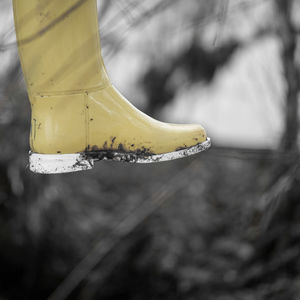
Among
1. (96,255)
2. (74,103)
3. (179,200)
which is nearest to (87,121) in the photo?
(74,103)

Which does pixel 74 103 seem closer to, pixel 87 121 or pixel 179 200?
pixel 87 121

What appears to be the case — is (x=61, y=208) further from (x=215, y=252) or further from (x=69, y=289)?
(x=215, y=252)

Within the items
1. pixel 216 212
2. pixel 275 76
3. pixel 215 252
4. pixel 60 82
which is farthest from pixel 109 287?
pixel 60 82

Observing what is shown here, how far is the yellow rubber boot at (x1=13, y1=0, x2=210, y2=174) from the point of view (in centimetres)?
105

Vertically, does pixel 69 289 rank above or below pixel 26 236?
below

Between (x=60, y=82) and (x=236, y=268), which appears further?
(x=236, y=268)

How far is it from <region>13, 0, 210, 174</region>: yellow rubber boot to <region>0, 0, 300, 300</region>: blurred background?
2.10ft

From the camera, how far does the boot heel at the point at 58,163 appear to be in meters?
1.10

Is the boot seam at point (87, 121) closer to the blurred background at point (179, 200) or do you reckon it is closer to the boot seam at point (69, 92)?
the boot seam at point (69, 92)

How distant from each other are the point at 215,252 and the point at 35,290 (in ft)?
3.13

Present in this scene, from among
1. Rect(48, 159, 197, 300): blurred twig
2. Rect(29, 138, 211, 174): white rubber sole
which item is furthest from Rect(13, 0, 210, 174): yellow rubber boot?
Rect(48, 159, 197, 300): blurred twig

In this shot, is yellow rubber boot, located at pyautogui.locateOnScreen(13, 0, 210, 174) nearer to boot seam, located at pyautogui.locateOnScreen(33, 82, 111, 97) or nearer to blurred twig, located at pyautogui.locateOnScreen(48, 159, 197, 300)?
boot seam, located at pyautogui.locateOnScreen(33, 82, 111, 97)

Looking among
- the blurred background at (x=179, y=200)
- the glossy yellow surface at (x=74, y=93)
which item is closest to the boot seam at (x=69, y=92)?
the glossy yellow surface at (x=74, y=93)

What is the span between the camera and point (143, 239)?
2564 mm
